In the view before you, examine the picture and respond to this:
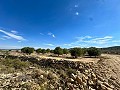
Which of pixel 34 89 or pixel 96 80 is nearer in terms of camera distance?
pixel 34 89

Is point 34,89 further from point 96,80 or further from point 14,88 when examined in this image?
point 96,80

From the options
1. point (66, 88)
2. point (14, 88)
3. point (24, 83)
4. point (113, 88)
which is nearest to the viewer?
point (14, 88)

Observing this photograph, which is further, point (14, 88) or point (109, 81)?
point (109, 81)

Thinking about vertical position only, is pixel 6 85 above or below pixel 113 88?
above

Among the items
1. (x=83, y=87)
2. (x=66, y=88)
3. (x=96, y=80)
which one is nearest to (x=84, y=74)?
(x=96, y=80)

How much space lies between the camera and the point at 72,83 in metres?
12.1

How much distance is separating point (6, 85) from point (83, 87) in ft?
20.2

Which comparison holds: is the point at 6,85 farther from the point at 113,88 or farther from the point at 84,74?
the point at 113,88

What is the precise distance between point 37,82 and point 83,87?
13.2 feet

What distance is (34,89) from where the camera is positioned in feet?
31.6

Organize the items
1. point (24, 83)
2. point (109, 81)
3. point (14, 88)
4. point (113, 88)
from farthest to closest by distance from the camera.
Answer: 1. point (109, 81)
2. point (113, 88)
3. point (24, 83)
4. point (14, 88)

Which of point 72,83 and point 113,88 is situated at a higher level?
point 72,83

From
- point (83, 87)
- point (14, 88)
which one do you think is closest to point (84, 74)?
point (83, 87)

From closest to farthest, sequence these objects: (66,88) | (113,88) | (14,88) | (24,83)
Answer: (14,88), (24,83), (66,88), (113,88)
